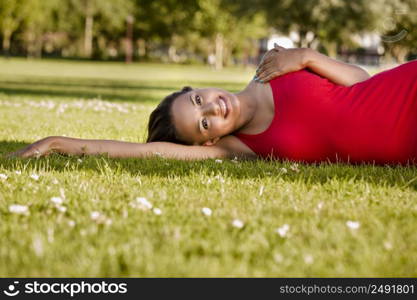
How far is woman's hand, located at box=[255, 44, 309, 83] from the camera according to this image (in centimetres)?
513

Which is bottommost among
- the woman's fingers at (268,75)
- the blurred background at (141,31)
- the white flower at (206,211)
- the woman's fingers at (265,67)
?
the white flower at (206,211)

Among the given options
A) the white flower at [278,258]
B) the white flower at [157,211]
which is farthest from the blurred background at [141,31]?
the white flower at [278,258]

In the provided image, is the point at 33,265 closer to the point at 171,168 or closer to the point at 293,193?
the point at 293,193

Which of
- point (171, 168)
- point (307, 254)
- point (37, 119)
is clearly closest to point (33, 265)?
point (307, 254)

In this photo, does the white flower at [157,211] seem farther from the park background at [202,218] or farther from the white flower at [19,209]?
the white flower at [19,209]

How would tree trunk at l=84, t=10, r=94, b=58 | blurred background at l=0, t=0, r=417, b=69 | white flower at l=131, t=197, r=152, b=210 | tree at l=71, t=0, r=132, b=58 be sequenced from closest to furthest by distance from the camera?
1. white flower at l=131, t=197, r=152, b=210
2. blurred background at l=0, t=0, r=417, b=69
3. tree at l=71, t=0, r=132, b=58
4. tree trunk at l=84, t=10, r=94, b=58

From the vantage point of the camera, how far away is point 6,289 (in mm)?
2369

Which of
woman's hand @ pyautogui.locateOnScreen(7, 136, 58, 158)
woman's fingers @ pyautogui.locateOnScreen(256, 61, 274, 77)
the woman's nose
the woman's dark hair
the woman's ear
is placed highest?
woman's fingers @ pyautogui.locateOnScreen(256, 61, 274, 77)

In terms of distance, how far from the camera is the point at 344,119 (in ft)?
16.0

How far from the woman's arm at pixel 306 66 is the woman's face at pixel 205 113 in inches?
21.2

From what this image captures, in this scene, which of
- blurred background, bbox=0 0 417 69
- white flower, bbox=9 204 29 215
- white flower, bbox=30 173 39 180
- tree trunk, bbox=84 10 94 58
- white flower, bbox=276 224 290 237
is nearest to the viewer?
white flower, bbox=276 224 290 237

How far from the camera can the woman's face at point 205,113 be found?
4.81m

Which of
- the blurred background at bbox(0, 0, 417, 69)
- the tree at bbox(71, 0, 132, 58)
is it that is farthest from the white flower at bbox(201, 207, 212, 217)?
the tree at bbox(71, 0, 132, 58)

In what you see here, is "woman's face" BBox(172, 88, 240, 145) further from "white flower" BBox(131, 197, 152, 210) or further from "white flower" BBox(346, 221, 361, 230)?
"white flower" BBox(346, 221, 361, 230)
